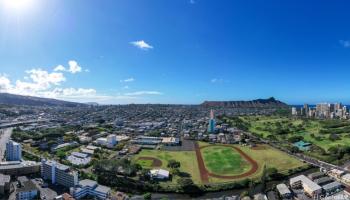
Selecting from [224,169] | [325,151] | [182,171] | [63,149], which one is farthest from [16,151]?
[325,151]

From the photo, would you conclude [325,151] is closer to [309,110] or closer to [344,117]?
[344,117]

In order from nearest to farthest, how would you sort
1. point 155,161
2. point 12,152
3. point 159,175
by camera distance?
point 159,175, point 12,152, point 155,161

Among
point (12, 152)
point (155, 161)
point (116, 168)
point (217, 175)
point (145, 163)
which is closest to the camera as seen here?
point (116, 168)

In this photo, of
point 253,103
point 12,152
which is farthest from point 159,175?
point 253,103

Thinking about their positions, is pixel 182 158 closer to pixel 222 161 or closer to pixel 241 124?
pixel 222 161

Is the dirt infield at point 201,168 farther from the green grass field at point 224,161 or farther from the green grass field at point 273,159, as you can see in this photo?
the green grass field at point 273,159

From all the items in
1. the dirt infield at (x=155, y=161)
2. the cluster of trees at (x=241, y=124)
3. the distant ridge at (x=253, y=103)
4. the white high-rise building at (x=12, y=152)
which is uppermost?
the distant ridge at (x=253, y=103)

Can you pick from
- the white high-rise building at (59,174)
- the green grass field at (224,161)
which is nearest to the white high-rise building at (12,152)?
the white high-rise building at (59,174)
